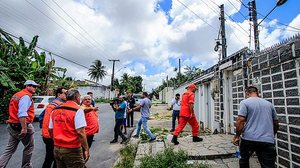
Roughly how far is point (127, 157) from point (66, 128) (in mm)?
3011

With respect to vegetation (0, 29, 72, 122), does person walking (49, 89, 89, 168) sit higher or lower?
lower

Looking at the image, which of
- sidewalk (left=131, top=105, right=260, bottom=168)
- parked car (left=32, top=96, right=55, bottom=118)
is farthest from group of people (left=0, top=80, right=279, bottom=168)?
parked car (left=32, top=96, right=55, bottom=118)

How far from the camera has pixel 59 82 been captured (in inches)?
804

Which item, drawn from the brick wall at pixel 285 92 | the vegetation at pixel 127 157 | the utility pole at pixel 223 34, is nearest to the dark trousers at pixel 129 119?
→ the vegetation at pixel 127 157

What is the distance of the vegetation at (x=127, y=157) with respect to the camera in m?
5.29

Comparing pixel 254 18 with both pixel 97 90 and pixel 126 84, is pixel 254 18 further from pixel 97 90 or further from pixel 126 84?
pixel 126 84

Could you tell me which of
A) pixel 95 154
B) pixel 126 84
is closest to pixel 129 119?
pixel 95 154

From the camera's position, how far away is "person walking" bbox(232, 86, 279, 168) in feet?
11.1

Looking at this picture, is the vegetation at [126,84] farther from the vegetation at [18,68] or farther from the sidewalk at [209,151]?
the sidewalk at [209,151]

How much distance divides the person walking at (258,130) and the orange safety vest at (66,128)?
2.48 meters

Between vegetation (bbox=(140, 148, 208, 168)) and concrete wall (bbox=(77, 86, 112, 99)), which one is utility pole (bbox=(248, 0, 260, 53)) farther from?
concrete wall (bbox=(77, 86, 112, 99))

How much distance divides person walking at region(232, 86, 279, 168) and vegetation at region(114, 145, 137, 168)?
2.68 metres

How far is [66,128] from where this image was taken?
10.2 ft

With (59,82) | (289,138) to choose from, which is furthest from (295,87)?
(59,82)
